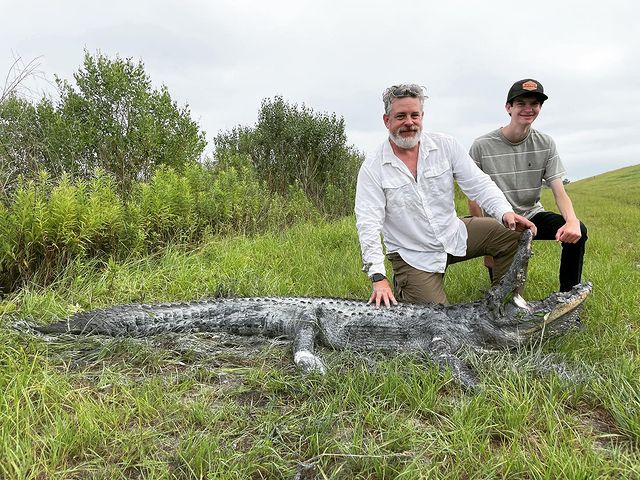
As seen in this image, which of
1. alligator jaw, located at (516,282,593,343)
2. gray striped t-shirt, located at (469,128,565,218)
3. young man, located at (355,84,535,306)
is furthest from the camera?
gray striped t-shirt, located at (469,128,565,218)

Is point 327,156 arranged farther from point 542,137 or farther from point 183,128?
point 542,137

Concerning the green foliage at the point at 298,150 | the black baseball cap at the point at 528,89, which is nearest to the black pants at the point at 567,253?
the black baseball cap at the point at 528,89

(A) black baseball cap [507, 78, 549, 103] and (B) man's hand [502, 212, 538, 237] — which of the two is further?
(A) black baseball cap [507, 78, 549, 103]

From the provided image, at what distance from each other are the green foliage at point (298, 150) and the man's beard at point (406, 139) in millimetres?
6981

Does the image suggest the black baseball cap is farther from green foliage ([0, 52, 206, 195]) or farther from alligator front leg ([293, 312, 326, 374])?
green foliage ([0, 52, 206, 195])

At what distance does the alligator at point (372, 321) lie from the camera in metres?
3.10

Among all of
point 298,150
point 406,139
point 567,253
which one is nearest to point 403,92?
point 406,139

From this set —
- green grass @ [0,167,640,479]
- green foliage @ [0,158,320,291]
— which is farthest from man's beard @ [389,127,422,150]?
green foliage @ [0,158,320,291]

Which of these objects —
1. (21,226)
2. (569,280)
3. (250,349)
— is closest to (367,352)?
(250,349)

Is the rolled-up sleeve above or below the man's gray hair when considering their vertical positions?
below

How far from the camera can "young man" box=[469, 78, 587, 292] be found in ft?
12.5

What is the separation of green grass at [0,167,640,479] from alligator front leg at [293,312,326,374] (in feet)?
0.26

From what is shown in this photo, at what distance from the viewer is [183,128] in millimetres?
7527

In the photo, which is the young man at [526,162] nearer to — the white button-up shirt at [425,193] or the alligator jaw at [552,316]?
the white button-up shirt at [425,193]
